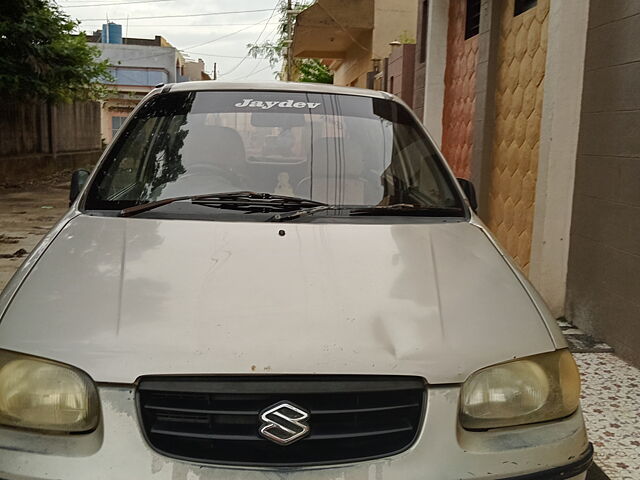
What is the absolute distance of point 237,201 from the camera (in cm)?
276

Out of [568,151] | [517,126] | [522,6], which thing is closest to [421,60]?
[522,6]

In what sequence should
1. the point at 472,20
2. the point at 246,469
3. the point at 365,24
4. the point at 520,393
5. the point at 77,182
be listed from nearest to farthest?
the point at 246,469 → the point at 520,393 → the point at 77,182 → the point at 472,20 → the point at 365,24

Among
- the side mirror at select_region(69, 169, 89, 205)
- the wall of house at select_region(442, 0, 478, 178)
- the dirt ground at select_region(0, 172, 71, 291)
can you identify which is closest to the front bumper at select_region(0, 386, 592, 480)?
the side mirror at select_region(69, 169, 89, 205)

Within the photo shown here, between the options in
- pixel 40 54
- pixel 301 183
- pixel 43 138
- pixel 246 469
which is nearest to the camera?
pixel 246 469

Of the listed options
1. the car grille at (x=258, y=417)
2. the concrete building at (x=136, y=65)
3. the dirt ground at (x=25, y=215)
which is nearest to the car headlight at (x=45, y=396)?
the car grille at (x=258, y=417)

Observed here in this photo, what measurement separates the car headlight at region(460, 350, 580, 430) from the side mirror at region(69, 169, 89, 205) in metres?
2.02

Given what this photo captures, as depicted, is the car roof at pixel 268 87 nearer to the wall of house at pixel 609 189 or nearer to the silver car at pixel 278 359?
the silver car at pixel 278 359

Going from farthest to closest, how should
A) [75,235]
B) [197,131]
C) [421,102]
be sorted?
[421,102], [197,131], [75,235]

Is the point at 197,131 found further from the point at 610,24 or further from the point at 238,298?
the point at 610,24

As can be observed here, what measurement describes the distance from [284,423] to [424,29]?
32.8 ft

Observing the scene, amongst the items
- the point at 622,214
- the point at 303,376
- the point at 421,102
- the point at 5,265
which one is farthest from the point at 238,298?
the point at 421,102

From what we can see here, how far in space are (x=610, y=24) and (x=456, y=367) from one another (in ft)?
12.3

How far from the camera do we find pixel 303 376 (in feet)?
5.85

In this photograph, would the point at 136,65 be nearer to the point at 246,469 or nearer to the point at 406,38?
the point at 406,38
